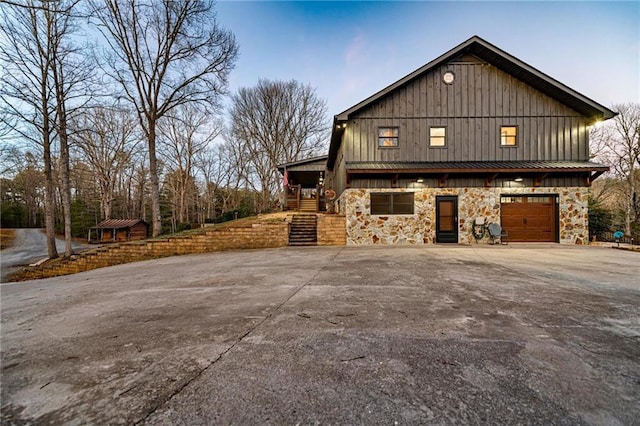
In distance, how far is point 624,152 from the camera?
16609 millimetres

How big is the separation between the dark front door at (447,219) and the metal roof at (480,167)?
1.33m

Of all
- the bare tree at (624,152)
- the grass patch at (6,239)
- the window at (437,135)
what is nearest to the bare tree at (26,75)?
the grass patch at (6,239)

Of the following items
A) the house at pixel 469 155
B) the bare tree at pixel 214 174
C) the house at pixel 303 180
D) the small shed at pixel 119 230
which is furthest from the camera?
the bare tree at pixel 214 174

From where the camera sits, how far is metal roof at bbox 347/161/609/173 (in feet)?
33.4

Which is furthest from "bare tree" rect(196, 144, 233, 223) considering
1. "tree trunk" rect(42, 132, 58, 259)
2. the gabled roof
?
the gabled roof

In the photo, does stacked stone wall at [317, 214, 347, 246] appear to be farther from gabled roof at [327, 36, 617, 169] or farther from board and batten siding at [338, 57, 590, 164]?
gabled roof at [327, 36, 617, 169]

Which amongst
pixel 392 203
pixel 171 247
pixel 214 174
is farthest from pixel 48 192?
pixel 214 174

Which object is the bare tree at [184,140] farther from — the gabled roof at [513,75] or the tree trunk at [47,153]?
the gabled roof at [513,75]

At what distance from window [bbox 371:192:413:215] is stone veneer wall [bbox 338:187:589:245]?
0.18 m

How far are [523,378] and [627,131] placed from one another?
24459 millimetres

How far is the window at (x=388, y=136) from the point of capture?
445 inches

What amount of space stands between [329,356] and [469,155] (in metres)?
11.8

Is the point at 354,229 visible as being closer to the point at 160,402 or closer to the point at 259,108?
the point at 160,402

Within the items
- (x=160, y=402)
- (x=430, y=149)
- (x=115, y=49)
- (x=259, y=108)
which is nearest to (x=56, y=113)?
(x=115, y=49)
